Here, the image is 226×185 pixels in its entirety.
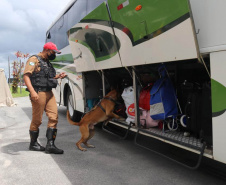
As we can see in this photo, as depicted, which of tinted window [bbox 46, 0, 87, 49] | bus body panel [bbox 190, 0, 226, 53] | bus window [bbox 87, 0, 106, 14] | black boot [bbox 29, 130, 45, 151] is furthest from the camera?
tinted window [bbox 46, 0, 87, 49]

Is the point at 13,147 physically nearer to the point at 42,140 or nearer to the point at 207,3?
the point at 42,140

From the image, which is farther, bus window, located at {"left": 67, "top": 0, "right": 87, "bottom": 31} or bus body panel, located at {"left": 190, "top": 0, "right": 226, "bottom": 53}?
bus window, located at {"left": 67, "top": 0, "right": 87, "bottom": 31}

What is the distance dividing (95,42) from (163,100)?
5.78 feet

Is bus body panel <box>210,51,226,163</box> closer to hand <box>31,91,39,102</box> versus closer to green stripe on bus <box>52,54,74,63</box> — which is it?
hand <box>31,91,39,102</box>

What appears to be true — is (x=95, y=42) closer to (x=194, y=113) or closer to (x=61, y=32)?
(x=194, y=113)

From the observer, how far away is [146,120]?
3.60 m

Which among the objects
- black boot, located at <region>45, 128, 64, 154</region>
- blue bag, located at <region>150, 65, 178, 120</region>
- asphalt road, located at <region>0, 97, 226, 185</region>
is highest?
blue bag, located at <region>150, 65, 178, 120</region>

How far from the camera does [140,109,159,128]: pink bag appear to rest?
11.6 ft

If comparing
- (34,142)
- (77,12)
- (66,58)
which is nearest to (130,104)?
(34,142)

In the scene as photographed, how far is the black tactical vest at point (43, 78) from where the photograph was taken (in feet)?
12.7

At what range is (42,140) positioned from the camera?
4.82 meters

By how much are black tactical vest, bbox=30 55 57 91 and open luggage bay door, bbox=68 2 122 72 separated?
37.1 inches

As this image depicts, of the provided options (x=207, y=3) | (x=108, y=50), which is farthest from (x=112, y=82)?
(x=207, y=3)

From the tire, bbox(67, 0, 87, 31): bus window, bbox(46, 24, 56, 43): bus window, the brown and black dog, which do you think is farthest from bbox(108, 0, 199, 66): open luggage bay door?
bbox(46, 24, 56, 43): bus window
